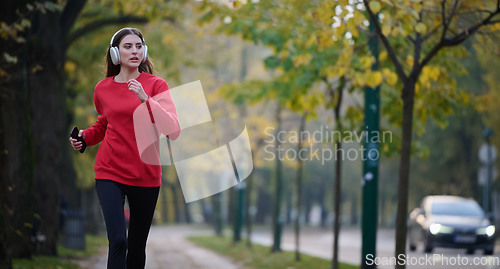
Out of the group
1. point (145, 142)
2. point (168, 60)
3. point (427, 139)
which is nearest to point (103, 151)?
point (145, 142)

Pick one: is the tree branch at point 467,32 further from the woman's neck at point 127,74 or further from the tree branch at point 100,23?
the tree branch at point 100,23

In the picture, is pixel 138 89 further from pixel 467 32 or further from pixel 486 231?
pixel 486 231

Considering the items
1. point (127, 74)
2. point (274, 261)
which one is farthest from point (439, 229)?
point (127, 74)

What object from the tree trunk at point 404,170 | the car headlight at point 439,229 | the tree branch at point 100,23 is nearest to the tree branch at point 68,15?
the tree branch at point 100,23

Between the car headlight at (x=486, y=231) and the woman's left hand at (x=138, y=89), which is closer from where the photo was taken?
the woman's left hand at (x=138, y=89)

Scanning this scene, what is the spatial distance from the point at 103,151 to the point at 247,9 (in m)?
7.59

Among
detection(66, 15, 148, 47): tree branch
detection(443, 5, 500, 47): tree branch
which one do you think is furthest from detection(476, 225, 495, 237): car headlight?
detection(443, 5, 500, 47): tree branch

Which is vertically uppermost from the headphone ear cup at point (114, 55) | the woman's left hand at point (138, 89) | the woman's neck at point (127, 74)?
the headphone ear cup at point (114, 55)

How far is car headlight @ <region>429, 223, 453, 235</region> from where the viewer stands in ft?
62.0

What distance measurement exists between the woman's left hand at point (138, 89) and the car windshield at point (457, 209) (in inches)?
658

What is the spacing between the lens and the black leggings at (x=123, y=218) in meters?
4.70

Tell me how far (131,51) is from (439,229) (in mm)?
15572

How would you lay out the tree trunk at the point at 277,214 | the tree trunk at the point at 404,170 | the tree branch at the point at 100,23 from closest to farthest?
1. the tree trunk at the point at 404,170
2. the tree branch at the point at 100,23
3. the tree trunk at the point at 277,214

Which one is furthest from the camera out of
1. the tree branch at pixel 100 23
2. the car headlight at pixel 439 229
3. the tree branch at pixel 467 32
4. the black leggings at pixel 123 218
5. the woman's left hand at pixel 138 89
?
the car headlight at pixel 439 229
